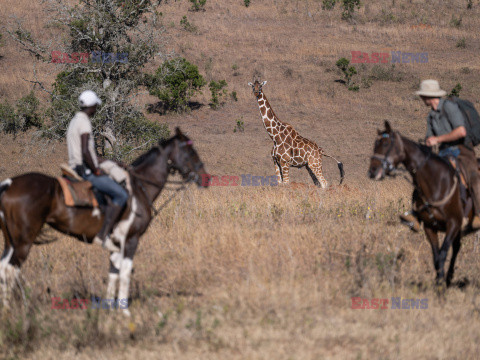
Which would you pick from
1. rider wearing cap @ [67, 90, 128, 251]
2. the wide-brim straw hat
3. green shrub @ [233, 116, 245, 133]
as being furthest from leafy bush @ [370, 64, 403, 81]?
rider wearing cap @ [67, 90, 128, 251]

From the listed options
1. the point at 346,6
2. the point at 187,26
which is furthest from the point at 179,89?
the point at 346,6

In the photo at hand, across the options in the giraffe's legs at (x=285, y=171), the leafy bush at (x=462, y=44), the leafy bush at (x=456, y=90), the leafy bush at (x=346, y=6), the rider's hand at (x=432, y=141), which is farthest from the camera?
the leafy bush at (x=346, y=6)

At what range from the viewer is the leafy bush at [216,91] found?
30719mm

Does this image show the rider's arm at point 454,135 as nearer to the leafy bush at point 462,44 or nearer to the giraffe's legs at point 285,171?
the giraffe's legs at point 285,171

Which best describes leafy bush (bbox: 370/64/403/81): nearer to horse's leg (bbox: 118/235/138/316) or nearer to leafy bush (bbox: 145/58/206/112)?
leafy bush (bbox: 145/58/206/112)

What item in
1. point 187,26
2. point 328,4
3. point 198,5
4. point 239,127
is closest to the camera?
point 239,127

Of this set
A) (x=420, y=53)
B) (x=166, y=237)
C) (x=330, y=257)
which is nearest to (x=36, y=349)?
(x=166, y=237)

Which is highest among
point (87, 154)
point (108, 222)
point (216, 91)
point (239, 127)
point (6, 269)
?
point (216, 91)

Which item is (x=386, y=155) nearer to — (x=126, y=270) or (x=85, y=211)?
(x=126, y=270)

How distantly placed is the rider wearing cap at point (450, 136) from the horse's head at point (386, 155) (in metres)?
0.78

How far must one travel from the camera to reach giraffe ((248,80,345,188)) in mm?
15453

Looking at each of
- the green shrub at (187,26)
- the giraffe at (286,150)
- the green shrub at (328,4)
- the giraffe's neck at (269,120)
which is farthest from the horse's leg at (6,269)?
the green shrub at (328,4)

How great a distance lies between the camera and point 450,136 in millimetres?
7129

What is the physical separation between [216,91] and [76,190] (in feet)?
85.1
